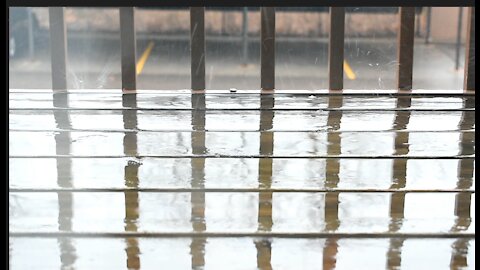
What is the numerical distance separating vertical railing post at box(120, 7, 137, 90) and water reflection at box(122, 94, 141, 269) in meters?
0.26

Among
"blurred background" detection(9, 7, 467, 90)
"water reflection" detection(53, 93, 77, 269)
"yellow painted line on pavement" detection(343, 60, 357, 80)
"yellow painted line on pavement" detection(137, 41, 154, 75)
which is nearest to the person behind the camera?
"water reflection" detection(53, 93, 77, 269)

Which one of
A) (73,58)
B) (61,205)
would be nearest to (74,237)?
(61,205)

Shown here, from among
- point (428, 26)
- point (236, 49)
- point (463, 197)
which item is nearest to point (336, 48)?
point (236, 49)

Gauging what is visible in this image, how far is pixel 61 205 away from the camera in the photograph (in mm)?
2557

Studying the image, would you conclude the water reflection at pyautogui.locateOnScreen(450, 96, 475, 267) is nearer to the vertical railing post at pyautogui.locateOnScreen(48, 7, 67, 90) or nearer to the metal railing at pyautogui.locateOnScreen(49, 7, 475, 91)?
the metal railing at pyautogui.locateOnScreen(49, 7, 475, 91)

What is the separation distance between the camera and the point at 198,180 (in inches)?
112

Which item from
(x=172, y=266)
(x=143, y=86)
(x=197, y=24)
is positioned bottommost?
(x=172, y=266)

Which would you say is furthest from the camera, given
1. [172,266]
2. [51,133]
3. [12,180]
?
[51,133]

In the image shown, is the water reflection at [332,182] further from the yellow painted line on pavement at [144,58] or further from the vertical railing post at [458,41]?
the yellow painted line on pavement at [144,58]

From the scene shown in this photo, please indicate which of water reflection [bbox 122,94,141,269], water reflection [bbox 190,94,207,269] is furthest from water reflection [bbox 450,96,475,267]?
water reflection [bbox 122,94,141,269]

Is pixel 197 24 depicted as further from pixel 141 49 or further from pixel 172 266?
pixel 172 266

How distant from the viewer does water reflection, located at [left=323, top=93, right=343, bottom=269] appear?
216 centimetres

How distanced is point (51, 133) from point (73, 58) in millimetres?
1553

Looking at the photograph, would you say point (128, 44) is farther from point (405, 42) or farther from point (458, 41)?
point (458, 41)
